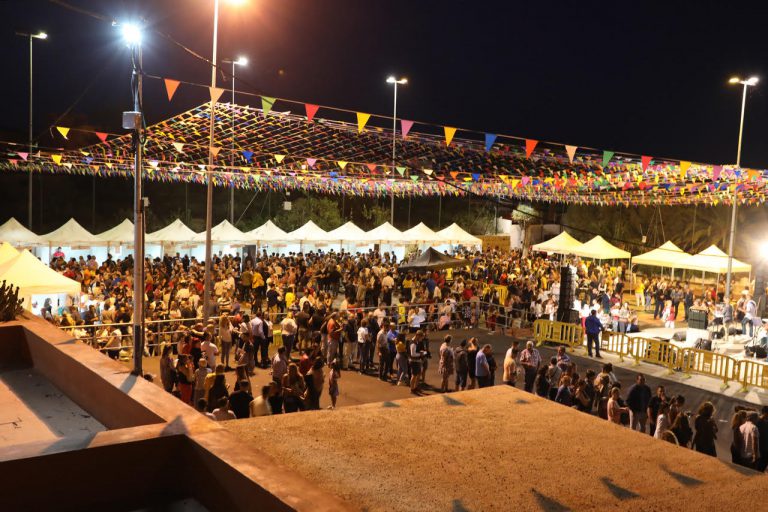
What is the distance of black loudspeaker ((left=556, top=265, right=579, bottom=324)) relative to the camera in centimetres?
1878

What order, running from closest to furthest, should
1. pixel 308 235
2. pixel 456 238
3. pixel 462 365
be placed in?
pixel 462 365 → pixel 308 235 → pixel 456 238

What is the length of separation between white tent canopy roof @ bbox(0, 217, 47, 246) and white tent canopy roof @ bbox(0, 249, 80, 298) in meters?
11.5

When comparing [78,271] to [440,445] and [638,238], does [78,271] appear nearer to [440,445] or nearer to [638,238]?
[440,445]

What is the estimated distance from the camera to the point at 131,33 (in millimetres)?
9625

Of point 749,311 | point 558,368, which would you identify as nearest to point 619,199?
point 749,311

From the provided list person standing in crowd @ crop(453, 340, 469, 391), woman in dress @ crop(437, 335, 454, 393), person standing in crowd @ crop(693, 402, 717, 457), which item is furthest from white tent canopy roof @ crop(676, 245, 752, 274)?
person standing in crowd @ crop(693, 402, 717, 457)

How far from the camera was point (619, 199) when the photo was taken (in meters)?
38.6

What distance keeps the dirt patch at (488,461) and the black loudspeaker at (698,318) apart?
12.5 metres

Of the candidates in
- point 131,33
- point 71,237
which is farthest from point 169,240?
point 131,33

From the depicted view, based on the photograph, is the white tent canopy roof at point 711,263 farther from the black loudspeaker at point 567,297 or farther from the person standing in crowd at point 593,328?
the person standing in crowd at point 593,328

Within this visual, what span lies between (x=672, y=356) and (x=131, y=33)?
1392 centimetres

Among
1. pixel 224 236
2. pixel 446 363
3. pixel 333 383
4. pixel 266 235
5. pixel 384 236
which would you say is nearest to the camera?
pixel 333 383

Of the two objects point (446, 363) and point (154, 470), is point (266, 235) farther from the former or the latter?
point (154, 470)

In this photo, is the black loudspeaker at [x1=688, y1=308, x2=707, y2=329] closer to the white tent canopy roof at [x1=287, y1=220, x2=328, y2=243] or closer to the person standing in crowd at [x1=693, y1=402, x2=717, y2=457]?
the person standing in crowd at [x1=693, y1=402, x2=717, y2=457]
